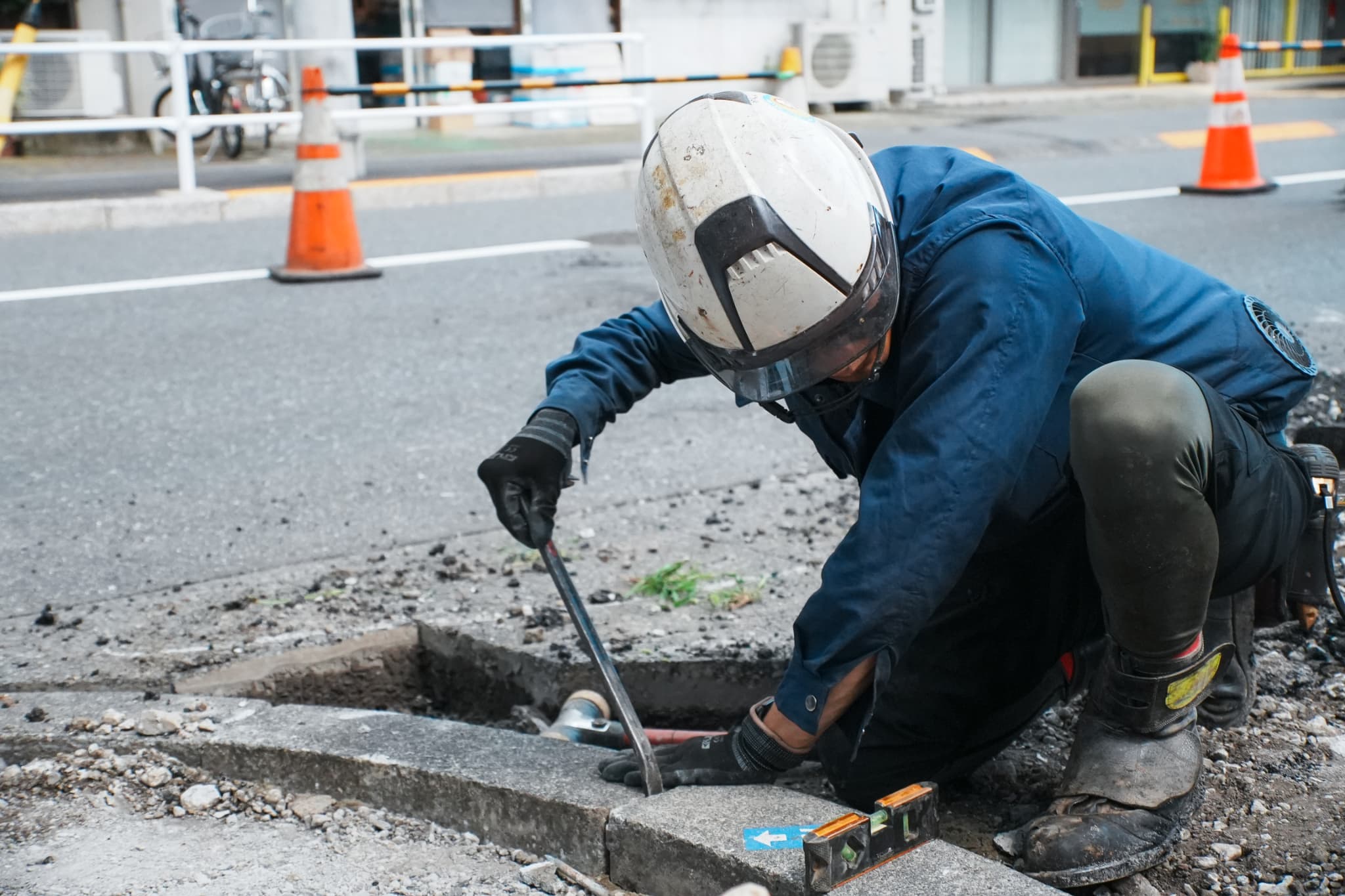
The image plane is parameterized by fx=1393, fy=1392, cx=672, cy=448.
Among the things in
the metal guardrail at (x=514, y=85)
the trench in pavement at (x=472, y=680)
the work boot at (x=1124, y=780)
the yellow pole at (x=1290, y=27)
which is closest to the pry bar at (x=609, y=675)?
the trench in pavement at (x=472, y=680)

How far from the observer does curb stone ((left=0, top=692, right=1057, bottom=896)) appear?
1.98 meters

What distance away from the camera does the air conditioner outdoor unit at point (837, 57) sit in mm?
15250

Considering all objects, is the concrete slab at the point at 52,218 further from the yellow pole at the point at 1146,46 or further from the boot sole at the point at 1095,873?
the yellow pole at the point at 1146,46

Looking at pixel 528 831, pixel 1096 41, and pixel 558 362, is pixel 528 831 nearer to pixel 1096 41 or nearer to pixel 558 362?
pixel 558 362

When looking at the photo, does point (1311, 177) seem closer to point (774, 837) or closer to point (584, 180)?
point (584, 180)

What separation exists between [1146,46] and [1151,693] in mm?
19406

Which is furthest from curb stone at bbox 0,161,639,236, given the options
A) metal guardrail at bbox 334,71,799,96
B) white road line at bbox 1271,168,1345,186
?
white road line at bbox 1271,168,1345,186

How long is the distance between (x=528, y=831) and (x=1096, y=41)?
65.4 feet

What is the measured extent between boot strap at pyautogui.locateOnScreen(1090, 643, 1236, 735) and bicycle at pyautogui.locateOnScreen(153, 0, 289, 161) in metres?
11.2

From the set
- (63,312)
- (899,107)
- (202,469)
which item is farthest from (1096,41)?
(202,469)

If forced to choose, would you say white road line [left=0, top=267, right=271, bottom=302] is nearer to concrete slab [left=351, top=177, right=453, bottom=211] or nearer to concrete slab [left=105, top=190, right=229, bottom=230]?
concrete slab [left=105, top=190, right=229, bottom=230]

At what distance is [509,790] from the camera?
2.27 meters

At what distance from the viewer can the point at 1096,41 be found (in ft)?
65.7

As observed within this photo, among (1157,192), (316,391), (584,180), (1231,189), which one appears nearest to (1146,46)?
(1157,192)
